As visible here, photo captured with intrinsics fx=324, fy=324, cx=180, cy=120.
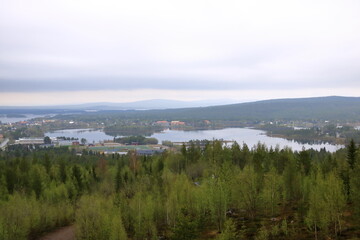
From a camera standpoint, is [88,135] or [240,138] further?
[88,135]

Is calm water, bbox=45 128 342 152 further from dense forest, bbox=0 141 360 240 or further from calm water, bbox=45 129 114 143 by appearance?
dense forest, bbox=0 141 360 240

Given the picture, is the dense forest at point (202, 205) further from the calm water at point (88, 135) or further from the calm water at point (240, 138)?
the calm water at point (88, 135)

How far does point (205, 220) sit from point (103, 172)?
75.0 feet

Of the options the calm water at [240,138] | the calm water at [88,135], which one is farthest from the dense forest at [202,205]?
the calm water at [88,135]

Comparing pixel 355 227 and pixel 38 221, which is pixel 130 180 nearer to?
pixel 38 221

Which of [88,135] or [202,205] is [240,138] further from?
[202,205]

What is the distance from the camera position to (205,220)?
30.4 meters

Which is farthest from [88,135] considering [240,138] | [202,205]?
[202,205]

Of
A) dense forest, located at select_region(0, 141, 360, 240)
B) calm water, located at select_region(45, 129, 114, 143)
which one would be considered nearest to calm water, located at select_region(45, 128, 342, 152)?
calm water, located at select_region(45, 129, 114, 143)

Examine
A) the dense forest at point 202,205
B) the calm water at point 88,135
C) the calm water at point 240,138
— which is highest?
the dense forest at point 202,205

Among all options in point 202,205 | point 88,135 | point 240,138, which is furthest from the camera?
point 88,135

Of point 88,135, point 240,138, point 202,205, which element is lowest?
point 240,138

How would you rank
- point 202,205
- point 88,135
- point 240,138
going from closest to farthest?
point 202,205
point 240,138
point 88,135

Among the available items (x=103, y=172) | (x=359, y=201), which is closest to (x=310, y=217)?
(x=359, y=201)
